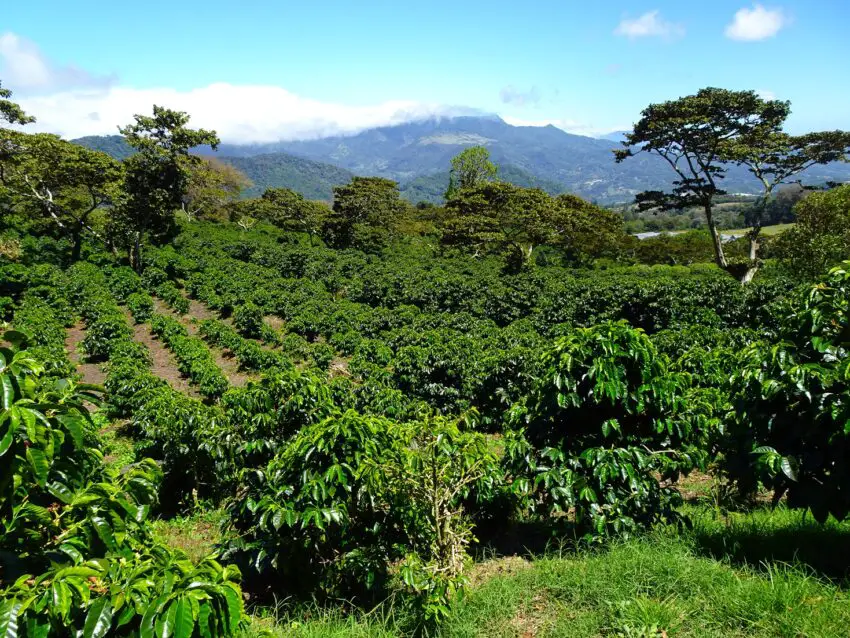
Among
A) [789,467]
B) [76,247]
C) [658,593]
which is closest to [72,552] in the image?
[658,593]

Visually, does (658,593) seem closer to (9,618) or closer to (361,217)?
(9,618)

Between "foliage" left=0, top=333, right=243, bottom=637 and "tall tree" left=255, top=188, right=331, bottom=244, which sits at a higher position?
"tall tree" left=255, top=188, right=331, bottom=244

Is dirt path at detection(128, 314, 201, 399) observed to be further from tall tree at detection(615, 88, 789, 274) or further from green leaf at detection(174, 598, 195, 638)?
tall tree at detection(615, 88, 789, 274)

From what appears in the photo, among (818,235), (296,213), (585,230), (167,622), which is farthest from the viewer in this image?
(296,213)

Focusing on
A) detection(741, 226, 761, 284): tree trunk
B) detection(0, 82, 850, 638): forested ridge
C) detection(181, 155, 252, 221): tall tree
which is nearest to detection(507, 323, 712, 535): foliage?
detection(0, 82, 850, 638): forested ridge

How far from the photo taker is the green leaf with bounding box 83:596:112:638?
2107 millimetres

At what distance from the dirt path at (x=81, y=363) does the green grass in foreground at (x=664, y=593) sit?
14113mm

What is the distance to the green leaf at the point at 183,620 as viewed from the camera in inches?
83.9

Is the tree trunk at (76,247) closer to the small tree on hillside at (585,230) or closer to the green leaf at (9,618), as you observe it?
the small tree on hillside at (585,230)

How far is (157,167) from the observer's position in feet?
84.0

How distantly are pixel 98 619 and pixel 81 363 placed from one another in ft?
57.6

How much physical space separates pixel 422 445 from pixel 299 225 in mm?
49459

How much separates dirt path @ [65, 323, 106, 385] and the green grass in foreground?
1411 centimetres

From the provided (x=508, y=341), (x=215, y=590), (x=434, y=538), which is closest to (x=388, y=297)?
(x=508, y=341)
